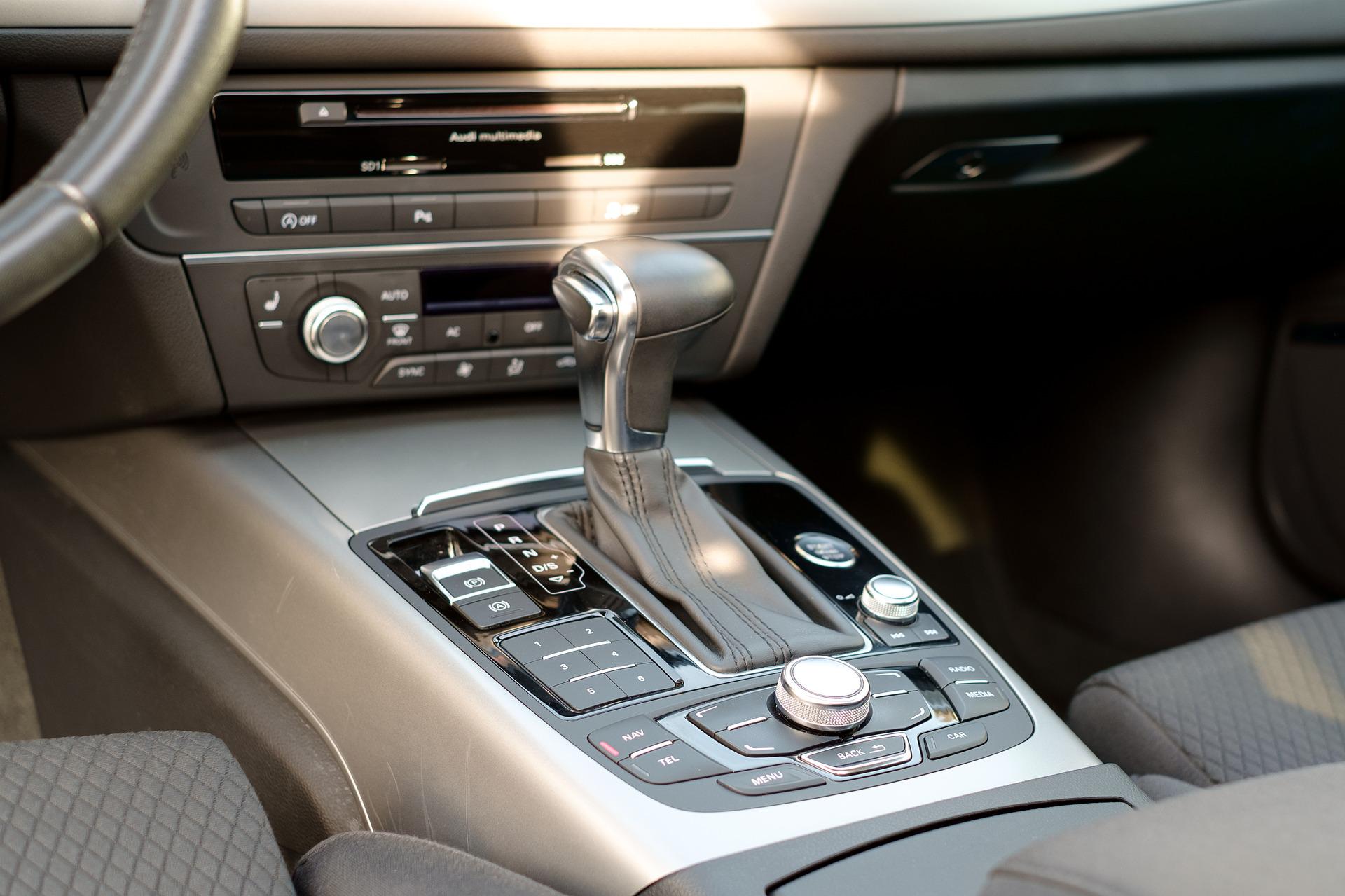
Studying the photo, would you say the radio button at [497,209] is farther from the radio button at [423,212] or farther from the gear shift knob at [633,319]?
the gear shift knob at [633,319]

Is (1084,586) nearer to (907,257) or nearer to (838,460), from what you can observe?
Result: (838,460)

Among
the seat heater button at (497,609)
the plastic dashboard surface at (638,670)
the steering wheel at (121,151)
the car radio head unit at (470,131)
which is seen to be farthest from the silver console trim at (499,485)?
the steering wheel at (121,151)

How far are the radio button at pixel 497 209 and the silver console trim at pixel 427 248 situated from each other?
15 millimetres

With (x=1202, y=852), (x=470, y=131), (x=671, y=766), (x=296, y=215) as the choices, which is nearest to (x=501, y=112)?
(x=470, y=131)

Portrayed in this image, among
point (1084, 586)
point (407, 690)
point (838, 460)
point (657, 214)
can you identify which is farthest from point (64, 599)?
point (1084, 586)

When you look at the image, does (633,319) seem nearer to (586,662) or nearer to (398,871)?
(586,662)

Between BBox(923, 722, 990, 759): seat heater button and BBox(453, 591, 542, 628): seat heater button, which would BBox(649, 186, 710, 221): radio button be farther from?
BBox(923, 722, 990, 759): seat heater button

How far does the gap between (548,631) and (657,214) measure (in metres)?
0.38

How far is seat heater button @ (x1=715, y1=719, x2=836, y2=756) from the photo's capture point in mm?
659

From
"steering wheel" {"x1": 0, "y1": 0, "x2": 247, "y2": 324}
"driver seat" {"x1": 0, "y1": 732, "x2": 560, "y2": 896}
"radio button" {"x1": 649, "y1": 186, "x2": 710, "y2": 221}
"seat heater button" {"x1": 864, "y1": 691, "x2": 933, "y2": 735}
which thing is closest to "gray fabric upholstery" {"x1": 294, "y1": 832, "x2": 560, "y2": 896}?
"driver seat" {"x1": 0, "y1": 732, "x2": 560, "y2": 896}

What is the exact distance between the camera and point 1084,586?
169 centimetres

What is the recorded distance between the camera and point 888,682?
74cm

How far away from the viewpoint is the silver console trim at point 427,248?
2.77ft

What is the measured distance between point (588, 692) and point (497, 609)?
0.09 metres
